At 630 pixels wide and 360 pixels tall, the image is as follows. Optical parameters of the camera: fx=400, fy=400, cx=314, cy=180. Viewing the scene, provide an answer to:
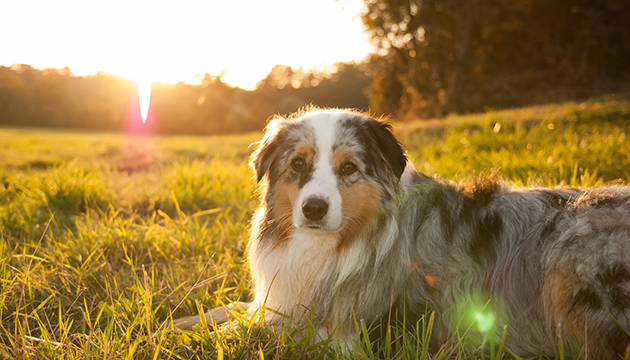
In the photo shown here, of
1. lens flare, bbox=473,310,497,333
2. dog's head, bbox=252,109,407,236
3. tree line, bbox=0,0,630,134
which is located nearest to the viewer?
lens flare, bbox=473,310,497,333

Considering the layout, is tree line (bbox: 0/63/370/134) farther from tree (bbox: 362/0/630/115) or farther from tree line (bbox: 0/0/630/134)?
tree (bbox: 362/0/630/115)

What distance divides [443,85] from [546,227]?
18556mm

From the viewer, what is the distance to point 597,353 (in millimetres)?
2182

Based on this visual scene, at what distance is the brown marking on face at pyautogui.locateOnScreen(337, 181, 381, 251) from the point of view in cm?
264

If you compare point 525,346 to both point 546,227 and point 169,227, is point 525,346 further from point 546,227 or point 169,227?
point 169,227

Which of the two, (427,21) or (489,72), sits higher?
(427,21)

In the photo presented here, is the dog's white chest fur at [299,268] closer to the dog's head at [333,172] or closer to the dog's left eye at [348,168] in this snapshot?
the dog's head at [333,172]

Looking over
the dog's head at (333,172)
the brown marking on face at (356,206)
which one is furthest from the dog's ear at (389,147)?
the brown marking on face at (356,206)

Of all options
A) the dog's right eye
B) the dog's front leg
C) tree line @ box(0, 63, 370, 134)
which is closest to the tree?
tree line @ box(0, 63, 370, 134)

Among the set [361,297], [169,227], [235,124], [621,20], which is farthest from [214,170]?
[235,124]

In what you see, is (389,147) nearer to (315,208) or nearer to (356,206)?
(356,206)

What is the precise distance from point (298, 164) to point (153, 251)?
2052mm

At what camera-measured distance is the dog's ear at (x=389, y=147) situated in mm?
2773

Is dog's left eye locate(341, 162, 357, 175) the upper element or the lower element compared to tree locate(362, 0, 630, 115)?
lower
